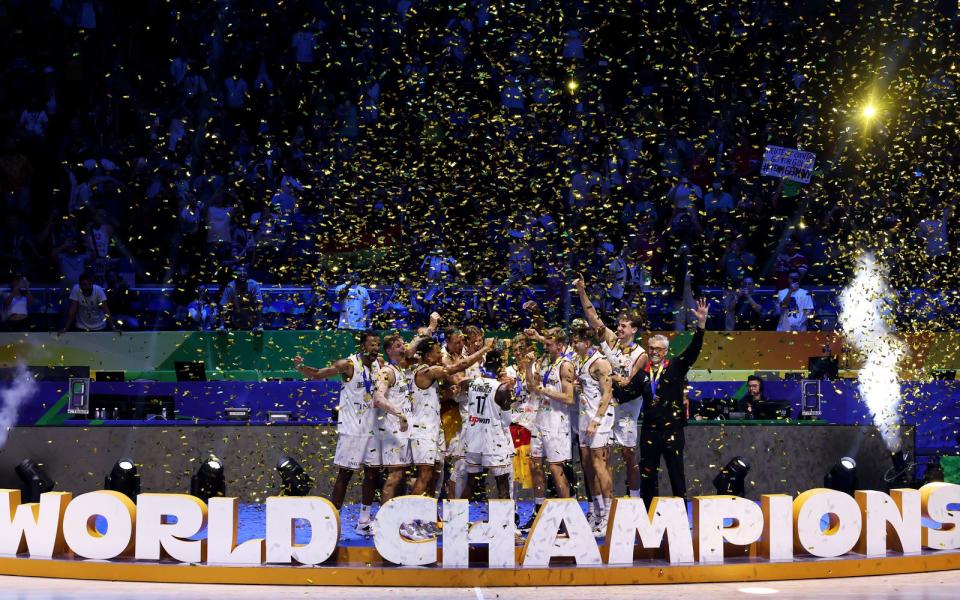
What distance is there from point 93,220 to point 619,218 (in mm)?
7072

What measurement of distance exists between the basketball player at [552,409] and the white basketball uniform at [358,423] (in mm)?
1374

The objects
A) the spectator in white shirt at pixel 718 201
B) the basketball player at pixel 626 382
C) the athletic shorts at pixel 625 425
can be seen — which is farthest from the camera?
the spectator in white shirt at pixel 718 201

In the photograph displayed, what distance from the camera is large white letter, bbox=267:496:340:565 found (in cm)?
861

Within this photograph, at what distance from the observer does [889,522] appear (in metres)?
9.31

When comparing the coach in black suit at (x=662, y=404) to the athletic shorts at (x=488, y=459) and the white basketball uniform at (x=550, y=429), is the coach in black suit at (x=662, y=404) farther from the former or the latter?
the athletic shorts at (x=488, y=459)

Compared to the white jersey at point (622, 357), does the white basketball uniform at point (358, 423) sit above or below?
below

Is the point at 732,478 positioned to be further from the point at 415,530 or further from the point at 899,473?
the point at 415,530

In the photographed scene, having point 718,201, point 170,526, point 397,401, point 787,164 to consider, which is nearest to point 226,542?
point 170,526

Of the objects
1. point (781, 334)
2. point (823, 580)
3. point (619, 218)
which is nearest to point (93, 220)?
point (619, 218)

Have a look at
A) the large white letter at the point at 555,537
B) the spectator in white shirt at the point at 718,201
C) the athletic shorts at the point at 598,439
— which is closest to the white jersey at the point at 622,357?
the athletic shorts at the point at 598,439

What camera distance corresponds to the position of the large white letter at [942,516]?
31.1ft

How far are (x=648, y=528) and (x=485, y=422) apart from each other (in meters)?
1.78

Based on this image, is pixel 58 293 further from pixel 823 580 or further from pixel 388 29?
pixel 823 580

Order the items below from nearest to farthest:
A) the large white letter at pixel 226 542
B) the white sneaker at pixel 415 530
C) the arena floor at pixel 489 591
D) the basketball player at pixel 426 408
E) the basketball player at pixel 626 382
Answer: the arena floor at pixel 489 591 < the large white letter at pixel 226 542 < the white sneaker at pixel 415 530 < the basketball player at pixel 426 408 < the basketball player at pixel 626 382
